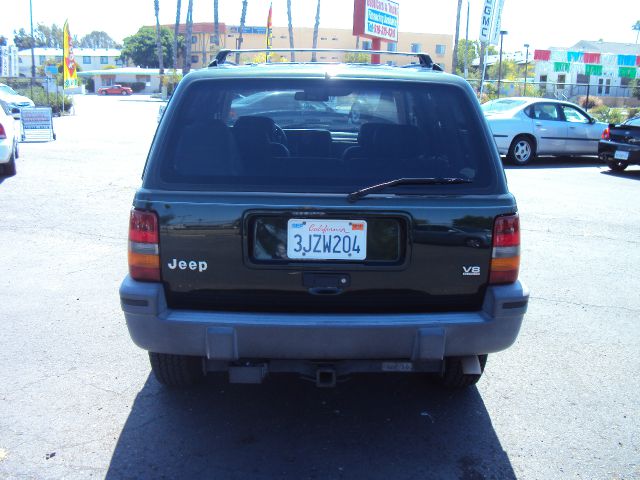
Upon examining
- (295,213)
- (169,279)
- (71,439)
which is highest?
(295,213)

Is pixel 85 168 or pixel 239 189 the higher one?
pixel 239 189

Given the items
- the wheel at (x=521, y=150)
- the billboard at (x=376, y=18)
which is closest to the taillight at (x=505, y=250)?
the wheel at (x=521, y=150)

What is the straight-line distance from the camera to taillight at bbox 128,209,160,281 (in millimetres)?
3072

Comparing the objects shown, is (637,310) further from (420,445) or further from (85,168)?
(85,168)

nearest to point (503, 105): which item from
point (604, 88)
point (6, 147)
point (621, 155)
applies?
point (621, 155)

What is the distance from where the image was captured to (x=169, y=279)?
3098 mm

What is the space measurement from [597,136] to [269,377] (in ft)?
45.4

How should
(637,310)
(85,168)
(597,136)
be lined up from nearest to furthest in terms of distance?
(637,310)
(85,168)
(597,136)

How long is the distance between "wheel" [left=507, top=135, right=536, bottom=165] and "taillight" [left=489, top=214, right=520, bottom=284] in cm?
1251

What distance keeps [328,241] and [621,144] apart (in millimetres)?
12659

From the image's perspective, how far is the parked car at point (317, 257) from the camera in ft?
9.93

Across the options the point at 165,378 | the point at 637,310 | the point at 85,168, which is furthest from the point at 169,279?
the point at 85,168

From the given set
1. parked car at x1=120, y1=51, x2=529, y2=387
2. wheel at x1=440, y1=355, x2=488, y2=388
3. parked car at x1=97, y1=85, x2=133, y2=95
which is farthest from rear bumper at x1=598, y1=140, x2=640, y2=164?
parked car at x1=97, y1=85, x2=133, y2=95

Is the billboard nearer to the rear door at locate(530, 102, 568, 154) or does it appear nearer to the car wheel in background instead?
the rear door at locate(530, 102, 568, 154)
